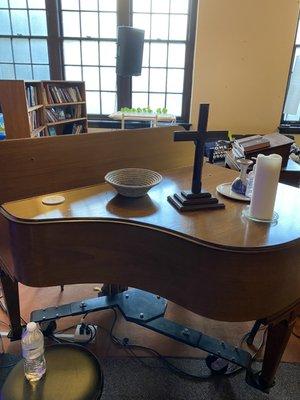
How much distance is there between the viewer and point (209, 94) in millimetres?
3688

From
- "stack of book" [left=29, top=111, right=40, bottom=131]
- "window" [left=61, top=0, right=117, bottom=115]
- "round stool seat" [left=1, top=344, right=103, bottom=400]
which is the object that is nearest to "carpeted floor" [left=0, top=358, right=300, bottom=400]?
"round stool seat" [left=1, top=344, right=103, bottom=400]

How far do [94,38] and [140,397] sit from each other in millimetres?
3984

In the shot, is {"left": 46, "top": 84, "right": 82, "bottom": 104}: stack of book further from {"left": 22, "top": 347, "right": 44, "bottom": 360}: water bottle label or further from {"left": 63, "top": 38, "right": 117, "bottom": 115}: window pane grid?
{"left": 22, "top": 347, "right": 44, "bottom": 360}: water bottle label

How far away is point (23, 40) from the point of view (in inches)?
152

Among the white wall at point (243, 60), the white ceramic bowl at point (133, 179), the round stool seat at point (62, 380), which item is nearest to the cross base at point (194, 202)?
the white ceramic bowl at point (133, 179)

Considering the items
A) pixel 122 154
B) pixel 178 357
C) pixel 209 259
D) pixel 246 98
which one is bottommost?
pixel 178 357

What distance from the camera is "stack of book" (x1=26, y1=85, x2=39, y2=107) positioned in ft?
9.95

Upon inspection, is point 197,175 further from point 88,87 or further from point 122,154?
point 88,87

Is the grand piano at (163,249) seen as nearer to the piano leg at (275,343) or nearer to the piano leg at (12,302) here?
the piano leg at (275,343)

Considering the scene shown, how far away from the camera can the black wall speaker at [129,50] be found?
3.29 meters

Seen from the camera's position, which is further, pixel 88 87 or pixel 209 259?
pixel 88 87

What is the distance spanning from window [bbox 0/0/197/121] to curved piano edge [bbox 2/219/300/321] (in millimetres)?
3399

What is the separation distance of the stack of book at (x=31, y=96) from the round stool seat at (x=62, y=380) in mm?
2708

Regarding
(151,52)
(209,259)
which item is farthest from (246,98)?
(209,259)
